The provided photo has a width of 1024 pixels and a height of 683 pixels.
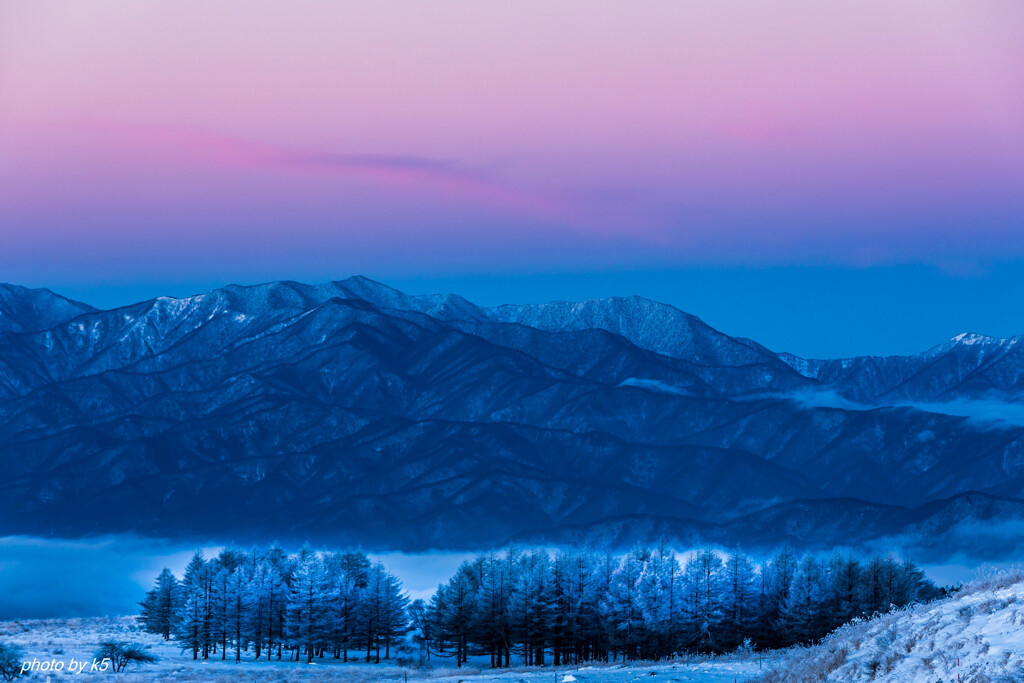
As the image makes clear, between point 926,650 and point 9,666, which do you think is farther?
point 9,666

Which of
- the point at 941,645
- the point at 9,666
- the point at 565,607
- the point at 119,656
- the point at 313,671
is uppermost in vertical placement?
the point at 941,645

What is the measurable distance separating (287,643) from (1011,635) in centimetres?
10386

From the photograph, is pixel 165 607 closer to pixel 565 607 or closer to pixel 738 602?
pixel 565 607

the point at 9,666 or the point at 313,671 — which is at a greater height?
the point at 9,666

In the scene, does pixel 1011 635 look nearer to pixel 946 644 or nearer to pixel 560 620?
pixel 946 644

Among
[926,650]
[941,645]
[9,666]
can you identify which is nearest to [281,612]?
[9,666]

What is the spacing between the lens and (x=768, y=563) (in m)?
136

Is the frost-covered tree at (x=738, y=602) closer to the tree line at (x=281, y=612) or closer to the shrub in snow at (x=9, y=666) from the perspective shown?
the tree line at (x=281, y=612)

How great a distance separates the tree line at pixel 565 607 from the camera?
120 meters

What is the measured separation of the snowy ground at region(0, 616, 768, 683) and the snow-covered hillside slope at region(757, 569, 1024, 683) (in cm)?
817

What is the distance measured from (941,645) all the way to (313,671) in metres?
66.6

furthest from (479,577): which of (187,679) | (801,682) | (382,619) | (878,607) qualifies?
(801,682)

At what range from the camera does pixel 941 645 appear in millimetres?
32688

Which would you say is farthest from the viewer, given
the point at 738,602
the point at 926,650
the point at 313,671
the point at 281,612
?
the point at 281,612
